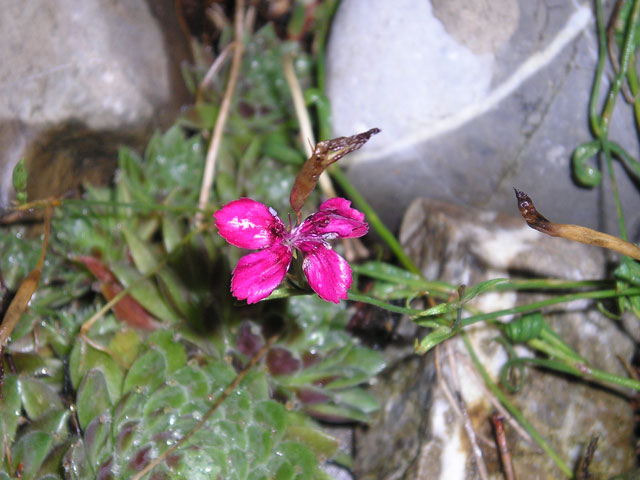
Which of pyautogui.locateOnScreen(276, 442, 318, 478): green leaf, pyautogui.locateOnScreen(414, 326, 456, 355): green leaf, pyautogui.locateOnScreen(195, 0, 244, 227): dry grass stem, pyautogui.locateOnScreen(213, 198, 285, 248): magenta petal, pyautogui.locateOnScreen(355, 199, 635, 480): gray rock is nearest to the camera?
pyautogui.locateOnScreen(213, 198, 285, 248): magenta petal

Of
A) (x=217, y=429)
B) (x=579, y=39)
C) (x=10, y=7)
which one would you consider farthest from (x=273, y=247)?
(x=10, y=7)

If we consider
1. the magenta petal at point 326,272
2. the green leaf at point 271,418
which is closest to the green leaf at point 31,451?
the green leaf at point 271,418

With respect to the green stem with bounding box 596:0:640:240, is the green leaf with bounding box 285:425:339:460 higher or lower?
lower

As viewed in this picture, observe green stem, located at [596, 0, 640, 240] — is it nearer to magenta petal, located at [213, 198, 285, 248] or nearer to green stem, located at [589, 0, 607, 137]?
green stem, located at [589, 0, 607, 137]

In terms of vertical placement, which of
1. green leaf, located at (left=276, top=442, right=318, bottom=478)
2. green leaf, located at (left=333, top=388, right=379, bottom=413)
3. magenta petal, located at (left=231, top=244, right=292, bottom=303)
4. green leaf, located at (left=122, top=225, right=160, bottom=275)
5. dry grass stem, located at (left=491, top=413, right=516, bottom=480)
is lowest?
dry grass stem, located at (left=491, top=413, right=516, bottom=480)

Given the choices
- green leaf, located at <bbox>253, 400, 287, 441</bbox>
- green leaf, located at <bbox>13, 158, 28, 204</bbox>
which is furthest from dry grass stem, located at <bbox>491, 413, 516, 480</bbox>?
green leaf, located at <bbox>13, 158, 28, 204</bbox>

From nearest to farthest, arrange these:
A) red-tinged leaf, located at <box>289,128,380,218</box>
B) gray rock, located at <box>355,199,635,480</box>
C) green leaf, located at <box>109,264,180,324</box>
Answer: red-tinged leaf, located at <box>289,128,380,218</box>, gray rock, located at <box>355,199,635,480</box>, green leaf, located at <box>109,264,180,324</box>

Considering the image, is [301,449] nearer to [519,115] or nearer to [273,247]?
[273,247]

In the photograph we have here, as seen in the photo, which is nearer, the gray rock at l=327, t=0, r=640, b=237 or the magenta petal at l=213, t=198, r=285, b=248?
the magenta petal at l=213, t=198, r=285, b=248
